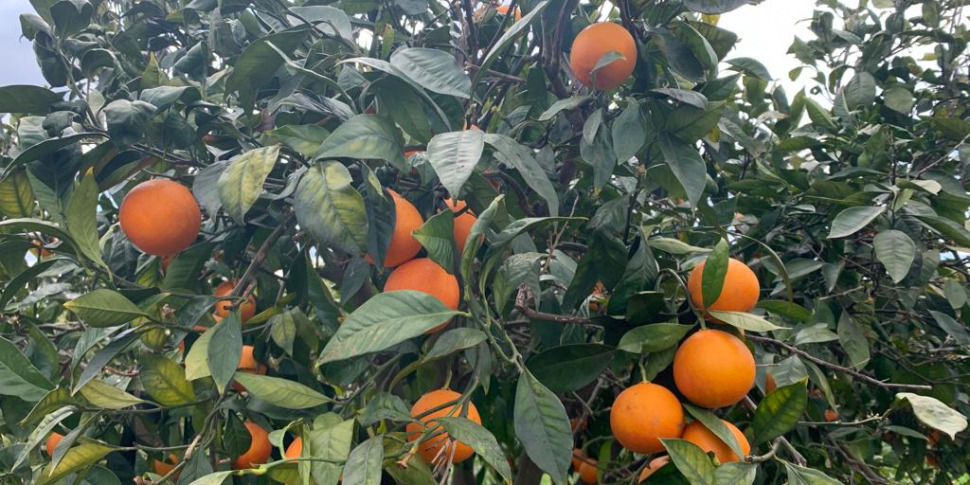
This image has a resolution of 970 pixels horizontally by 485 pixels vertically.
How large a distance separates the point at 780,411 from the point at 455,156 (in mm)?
496

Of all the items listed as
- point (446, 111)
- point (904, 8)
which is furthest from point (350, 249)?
point (904, 8)

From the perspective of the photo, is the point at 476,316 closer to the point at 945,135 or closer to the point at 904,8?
the point at 945,135

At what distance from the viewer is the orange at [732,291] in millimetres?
929

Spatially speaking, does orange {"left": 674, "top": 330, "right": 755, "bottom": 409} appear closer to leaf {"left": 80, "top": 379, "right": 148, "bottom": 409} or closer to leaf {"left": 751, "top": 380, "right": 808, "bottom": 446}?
leaf {"left": 751, "top": 380, "right": 808, "bottom": 446}

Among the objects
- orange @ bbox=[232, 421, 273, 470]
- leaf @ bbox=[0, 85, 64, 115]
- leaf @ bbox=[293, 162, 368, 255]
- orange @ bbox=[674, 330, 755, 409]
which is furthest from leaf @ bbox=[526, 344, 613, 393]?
leaf @ bbox=[0, 85, 64, 115]

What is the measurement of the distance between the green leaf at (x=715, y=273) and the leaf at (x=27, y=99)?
0.90 m

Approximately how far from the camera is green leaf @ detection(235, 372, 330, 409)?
2.78ft

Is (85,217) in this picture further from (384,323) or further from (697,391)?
(697,391)

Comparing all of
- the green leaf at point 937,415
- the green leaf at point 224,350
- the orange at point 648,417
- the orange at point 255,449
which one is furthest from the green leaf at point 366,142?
the green leaf at point 937,415

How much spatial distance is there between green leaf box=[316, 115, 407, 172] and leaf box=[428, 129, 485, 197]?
0.27ft

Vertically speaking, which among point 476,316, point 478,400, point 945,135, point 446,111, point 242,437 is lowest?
point 478,400

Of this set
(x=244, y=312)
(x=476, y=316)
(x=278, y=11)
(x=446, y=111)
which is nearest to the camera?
(x=476, y=316)

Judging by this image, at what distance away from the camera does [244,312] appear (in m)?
1.26

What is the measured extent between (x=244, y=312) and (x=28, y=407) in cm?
37
